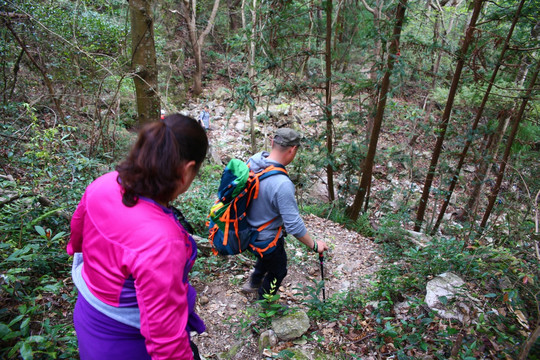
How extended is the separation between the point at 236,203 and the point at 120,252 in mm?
1500

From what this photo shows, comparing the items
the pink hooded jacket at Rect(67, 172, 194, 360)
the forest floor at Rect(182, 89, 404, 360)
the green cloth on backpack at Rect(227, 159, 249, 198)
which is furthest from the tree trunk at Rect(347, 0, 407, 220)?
the pink hooded jacket at Rect(67, 172, 194, 360)

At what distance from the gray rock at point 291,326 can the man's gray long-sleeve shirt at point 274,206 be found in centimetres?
85

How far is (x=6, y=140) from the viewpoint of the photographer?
4.54 meters

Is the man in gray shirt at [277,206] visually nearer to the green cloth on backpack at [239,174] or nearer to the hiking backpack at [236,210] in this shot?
A: the hiking backpack at [236,210]

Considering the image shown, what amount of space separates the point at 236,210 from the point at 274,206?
1.18 feet

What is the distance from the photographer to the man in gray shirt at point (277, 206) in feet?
8.46

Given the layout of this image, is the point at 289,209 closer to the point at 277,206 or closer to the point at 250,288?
the point at 277,206

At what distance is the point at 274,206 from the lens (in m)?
2.69

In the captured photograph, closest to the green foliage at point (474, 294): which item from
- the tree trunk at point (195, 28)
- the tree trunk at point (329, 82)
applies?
the tree trunk at point (329, 82)

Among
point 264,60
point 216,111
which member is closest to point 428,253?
point 264,60

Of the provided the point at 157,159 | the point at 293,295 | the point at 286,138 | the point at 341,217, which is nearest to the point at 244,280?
the point at 293,295

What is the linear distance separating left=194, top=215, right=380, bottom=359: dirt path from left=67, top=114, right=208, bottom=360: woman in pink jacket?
1.75 m

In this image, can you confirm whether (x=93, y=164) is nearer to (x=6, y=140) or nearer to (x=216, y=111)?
(x=6, y=140)

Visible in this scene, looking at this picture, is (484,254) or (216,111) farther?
(216,111)
